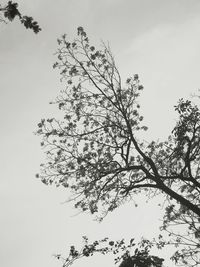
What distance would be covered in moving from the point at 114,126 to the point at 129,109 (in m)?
1.10

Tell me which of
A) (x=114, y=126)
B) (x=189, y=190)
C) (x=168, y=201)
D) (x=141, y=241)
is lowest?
(x=141, y=241)

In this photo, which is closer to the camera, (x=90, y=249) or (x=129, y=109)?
(x=90, y=249)

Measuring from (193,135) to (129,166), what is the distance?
3.03 metres

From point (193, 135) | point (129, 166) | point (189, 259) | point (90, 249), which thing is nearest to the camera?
point (90, 249)

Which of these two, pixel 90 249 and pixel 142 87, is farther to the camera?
pixel 142 87

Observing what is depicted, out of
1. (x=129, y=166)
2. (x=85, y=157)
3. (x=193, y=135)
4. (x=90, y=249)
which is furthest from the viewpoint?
(x=85, y=157)

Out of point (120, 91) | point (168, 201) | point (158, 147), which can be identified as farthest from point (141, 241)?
point (120, 91)

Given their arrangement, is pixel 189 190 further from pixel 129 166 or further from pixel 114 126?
pixel 114 126

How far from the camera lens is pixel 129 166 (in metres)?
13.6

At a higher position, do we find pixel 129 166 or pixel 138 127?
pixel 138 127

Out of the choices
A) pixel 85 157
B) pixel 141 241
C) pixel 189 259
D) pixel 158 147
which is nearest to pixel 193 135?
pixel 158 147

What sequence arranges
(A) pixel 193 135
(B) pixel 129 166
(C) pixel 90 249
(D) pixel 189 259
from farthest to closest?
(D) pixel 189 259, (B) pixel 129 166, (A) pixel 193 135, (C) pixel 90 249

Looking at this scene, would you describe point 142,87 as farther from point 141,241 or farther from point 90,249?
point 90,249

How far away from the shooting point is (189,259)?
639 inches
